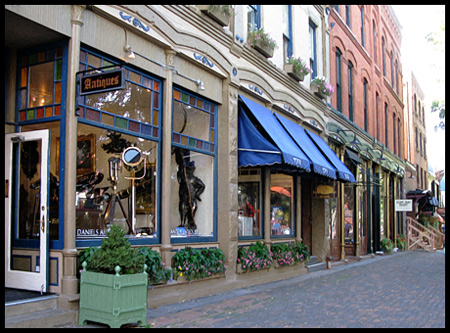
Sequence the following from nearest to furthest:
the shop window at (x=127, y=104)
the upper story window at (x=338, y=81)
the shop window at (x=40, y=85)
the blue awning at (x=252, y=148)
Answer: the shop window at (x=40, y=85) → the shop window at (x=127, y=104) → the blue awning at (x=252, y=148) → the upper story window at (x=338, y=81)

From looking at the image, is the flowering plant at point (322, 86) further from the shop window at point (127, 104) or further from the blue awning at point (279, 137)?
the shop window at point (127, 104)

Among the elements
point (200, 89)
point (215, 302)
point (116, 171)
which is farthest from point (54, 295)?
point (200, 89)

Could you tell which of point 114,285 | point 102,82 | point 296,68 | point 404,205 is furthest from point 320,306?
point 404,205

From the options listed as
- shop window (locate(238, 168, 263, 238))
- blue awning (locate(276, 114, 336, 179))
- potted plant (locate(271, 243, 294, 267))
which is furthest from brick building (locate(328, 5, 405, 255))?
shop window (locate(238, 168, 263, 238))

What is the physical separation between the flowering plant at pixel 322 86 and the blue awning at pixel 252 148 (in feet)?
17.5

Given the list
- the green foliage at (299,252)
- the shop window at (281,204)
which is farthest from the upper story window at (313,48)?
the green foliage at (299,252)

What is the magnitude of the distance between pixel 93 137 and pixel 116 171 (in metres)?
0.78

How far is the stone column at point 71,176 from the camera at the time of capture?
6.64 m

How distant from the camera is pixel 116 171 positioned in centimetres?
815

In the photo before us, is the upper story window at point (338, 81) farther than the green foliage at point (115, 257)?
Yes

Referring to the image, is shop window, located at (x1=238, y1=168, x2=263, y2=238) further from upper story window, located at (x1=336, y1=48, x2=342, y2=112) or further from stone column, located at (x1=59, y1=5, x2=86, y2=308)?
upper story window, located at (x1=336, y1=48, x2=342, y2=112)

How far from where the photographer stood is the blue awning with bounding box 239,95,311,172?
1064cm

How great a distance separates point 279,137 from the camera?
11180 millimetres

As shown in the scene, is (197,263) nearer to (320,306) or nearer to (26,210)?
(320,306)
